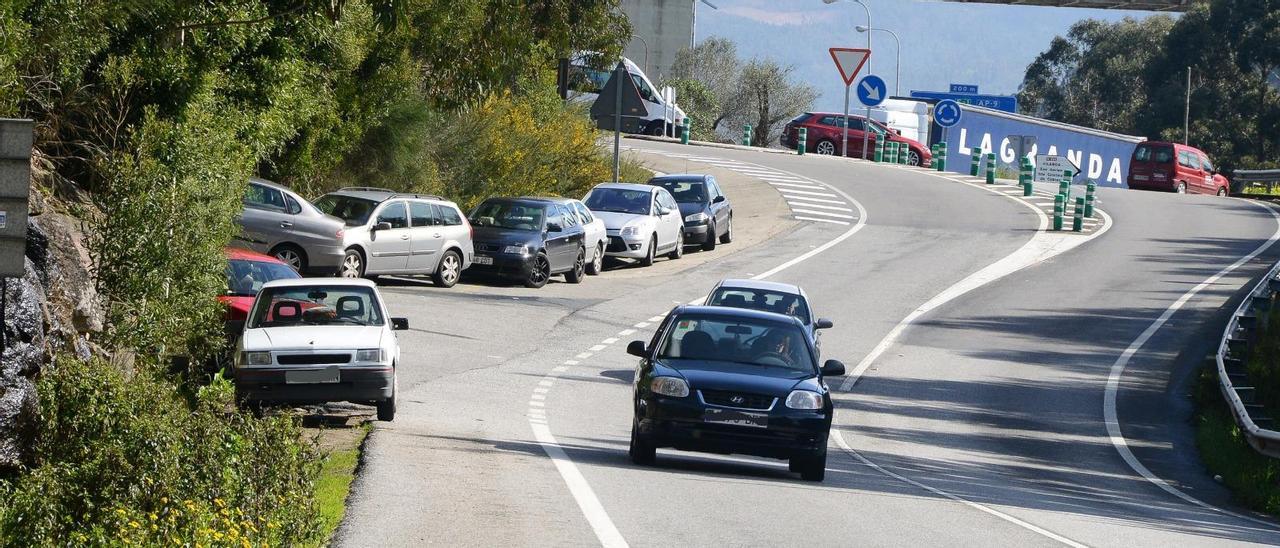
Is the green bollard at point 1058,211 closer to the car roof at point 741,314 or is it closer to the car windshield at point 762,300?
the car windshield at point 762,300

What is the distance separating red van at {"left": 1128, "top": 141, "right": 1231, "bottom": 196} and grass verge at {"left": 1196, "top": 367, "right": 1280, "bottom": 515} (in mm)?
33311

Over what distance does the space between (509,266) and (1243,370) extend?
40.9 ft

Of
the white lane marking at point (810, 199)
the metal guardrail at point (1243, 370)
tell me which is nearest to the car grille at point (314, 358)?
the metal guardrail at point (1243, 370)

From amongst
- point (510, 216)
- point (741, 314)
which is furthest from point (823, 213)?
point (741, 314)

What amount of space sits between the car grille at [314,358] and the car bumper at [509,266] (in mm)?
13132

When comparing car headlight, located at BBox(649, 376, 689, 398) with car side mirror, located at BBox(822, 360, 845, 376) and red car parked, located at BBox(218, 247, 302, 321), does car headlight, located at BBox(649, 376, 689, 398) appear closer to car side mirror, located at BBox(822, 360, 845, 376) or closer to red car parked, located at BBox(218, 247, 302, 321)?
car side mirror, located at BBox(822, 360, 845, 376)

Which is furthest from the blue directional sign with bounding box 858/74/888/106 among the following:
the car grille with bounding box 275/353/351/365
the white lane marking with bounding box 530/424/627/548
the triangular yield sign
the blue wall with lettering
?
the car grille with bounding box 275/353/351/365

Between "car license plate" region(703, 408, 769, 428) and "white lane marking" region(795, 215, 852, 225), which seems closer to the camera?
"car license plate" region(703, 408, 769, 428)

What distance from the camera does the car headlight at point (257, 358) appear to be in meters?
16.0

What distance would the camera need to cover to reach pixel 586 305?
28125 mm

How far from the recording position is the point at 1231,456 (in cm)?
1955

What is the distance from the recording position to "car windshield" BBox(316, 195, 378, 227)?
1036 inches

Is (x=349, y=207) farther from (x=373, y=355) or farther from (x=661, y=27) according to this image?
(x=661, y=27)

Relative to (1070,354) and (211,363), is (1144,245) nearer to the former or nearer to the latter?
(1070,354)
